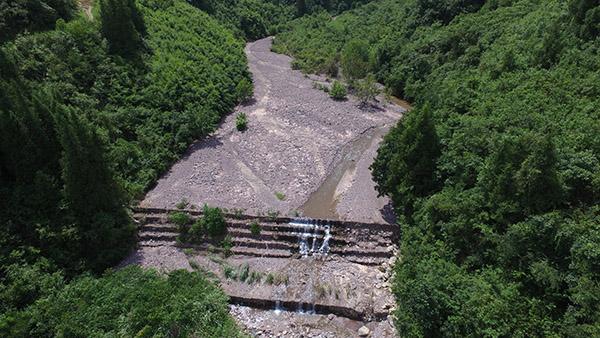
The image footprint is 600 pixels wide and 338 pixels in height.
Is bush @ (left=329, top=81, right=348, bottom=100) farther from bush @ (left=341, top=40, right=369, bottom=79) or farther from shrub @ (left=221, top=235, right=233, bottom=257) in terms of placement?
shrub @ (left=221, top=235, right=233, bottom=257)

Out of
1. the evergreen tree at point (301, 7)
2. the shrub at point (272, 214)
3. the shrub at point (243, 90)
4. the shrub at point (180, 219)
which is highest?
the evergreen tree at point (301, 7)

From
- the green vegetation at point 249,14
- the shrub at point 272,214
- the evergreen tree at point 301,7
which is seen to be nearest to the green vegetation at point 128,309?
the shrub at point 272,214

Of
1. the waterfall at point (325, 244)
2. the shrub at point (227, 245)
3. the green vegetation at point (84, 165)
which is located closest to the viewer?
the green vegetation at point (84, 165)

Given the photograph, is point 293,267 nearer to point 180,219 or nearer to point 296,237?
point 296,237

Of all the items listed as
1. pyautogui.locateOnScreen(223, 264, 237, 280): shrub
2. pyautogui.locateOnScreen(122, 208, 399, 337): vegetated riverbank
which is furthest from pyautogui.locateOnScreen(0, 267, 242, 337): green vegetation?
pyautogui.locateOnScreen(122, 208, 399, 337): vegetated riverbank

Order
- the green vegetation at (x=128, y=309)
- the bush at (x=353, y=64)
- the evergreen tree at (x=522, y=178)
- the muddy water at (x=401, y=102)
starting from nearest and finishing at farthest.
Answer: the evergreen tree at (x=522, y=178), the green vegetation at (x=128, y=309), the muddy water at (x=401, y=102), the bush at (x=353, y=64)

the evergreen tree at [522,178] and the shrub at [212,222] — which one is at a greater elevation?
the evergreen tree at [522,178]

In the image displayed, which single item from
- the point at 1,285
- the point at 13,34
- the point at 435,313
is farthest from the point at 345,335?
the point at 13,34

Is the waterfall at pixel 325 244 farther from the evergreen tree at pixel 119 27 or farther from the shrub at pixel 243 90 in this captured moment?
the evergreen tree at pixel 119 27
